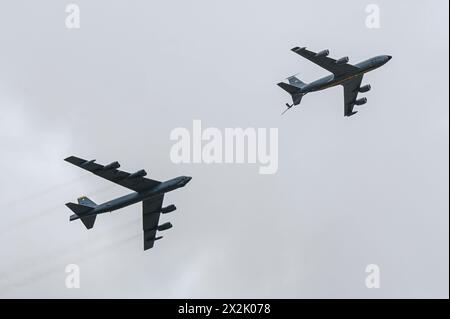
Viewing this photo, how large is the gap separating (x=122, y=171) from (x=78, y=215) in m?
9.19

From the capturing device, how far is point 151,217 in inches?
5832

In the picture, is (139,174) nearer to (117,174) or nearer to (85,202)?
(117,174)

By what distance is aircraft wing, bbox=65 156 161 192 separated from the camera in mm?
132125

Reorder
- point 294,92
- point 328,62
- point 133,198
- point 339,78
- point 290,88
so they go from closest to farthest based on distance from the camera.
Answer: point 133,198 → point 328,62 → point 339,78 → point 290,88 → point 294,92

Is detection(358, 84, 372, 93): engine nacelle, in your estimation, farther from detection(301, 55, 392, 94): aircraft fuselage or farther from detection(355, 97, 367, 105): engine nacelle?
detection(301, 55, 392, 94): aircraft fuselage

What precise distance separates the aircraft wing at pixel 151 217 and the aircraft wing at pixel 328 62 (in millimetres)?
27597

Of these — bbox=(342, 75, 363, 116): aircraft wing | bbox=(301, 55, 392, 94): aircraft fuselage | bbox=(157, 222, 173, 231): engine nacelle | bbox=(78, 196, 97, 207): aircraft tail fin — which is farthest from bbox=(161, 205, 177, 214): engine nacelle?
bbox=(342, 75, 363, 116): aircraft wing

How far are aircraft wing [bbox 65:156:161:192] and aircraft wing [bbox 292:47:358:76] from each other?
27.1m

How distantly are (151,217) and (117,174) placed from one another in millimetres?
13859

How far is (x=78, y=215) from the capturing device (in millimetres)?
139750

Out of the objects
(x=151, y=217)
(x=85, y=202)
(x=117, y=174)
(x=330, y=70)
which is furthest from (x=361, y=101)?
(x=85, y=202)
